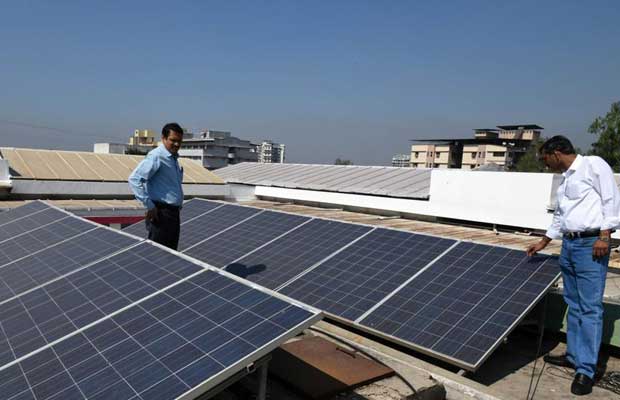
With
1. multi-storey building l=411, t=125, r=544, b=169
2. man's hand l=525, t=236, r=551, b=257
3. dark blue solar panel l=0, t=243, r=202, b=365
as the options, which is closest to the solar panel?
dark blue solar panel l=0, t=243, r=202, b=365

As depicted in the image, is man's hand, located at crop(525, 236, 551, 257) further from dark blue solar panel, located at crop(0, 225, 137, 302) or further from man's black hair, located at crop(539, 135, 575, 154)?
dark blue solar panel, located at crop(0, 225, 137, 302)

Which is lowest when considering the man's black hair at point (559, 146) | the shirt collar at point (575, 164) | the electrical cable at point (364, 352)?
the electrical cable at point (364, 352)

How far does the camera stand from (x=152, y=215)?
19.1 feet

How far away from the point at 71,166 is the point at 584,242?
55.1ft

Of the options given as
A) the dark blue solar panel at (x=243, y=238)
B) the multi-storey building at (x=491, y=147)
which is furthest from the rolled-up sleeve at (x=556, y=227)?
the multi-storey building at (x=491, y=147)

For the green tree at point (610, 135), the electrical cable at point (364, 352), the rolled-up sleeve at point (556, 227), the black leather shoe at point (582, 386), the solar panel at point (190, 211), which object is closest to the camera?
the electrical cable at point (364, 352)

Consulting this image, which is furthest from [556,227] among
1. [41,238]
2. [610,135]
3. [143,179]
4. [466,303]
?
[610,135]

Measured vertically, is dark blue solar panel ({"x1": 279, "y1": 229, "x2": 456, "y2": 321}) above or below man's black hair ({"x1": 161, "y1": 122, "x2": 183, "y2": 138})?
below

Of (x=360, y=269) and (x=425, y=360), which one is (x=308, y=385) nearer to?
(x=425, y=360)

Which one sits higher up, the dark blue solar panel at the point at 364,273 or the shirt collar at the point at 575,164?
the shirt collar at the point at 575,164

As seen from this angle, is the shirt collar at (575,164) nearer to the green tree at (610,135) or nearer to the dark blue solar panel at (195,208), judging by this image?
the dark blue solar panel at (195,208)

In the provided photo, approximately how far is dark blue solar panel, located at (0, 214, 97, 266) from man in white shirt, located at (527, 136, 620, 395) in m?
5.90

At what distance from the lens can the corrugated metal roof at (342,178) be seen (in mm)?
18781

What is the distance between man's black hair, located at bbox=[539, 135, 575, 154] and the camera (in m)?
5.03
